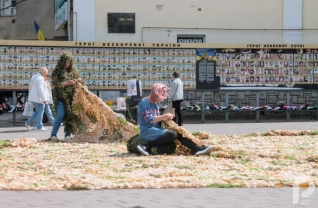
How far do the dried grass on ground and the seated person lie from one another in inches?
9.0

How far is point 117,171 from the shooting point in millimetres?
9328

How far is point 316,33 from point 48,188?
2361 cm

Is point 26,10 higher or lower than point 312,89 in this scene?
higher

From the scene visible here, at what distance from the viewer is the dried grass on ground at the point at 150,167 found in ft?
27.0

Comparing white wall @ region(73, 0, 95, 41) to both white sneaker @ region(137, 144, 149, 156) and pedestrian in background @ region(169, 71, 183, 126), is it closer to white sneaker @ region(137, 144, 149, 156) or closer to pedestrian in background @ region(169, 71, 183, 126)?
pedestrian in background @ region(169, 71, 183, 126)

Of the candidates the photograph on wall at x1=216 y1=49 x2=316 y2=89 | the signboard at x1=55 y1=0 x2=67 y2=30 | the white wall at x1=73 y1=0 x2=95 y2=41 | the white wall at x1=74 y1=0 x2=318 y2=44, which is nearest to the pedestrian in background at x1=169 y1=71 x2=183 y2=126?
the photograph on wall at x1=216 y1=49 x2=316 y2=89

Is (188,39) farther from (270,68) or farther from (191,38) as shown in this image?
(270,68)

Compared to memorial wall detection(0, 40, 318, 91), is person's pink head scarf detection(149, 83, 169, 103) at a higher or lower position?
lower

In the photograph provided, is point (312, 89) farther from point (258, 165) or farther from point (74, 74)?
point (258, 165)

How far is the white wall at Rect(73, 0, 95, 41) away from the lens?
28.1m

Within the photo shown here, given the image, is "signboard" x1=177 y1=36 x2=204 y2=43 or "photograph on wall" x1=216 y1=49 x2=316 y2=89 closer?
"photograph on wall" x1=216 y1=49 x2=316 y2=89

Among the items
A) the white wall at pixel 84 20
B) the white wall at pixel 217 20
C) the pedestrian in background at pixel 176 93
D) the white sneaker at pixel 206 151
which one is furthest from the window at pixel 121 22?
the white sneaker at pixel 206 151

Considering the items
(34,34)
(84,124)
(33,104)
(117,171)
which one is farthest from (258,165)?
(34,34)

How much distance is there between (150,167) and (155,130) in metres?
1.54
